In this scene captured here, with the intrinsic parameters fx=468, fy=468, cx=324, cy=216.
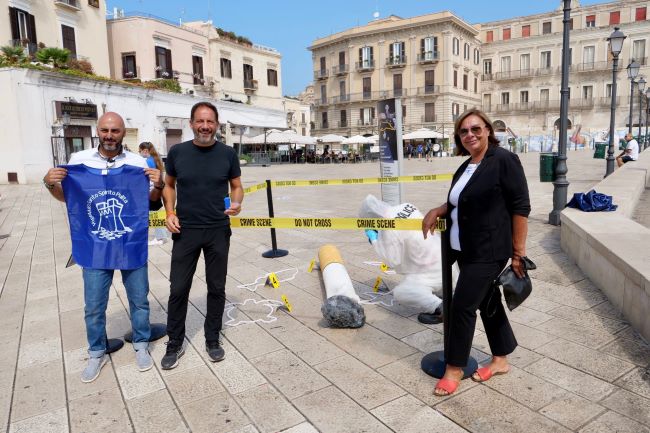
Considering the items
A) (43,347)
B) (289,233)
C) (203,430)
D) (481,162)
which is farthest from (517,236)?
(289,233)

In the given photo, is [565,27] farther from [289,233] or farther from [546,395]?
[546,395]

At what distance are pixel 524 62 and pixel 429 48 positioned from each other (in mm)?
14827

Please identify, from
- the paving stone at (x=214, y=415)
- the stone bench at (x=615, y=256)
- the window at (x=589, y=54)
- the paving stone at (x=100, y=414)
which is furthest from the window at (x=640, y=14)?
the paving stone at (x=100, y=414)

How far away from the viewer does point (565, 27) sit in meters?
7.54

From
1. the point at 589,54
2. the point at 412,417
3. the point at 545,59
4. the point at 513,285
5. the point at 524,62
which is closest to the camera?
the point at 412,417

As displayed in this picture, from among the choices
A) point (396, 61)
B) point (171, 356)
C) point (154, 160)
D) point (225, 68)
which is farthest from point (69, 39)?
point (396, 61)

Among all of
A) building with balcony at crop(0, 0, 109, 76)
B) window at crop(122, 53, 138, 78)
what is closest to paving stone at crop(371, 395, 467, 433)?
building with balcony at crop(0, 0, 109, 76)

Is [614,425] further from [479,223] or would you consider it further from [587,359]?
[479,223]

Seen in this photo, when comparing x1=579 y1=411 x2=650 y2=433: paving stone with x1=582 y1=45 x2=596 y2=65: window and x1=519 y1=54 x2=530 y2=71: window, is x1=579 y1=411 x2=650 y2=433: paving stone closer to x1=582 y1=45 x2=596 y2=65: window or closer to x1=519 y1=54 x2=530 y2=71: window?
x1=582 y1=45 x2=596 y2=65: window

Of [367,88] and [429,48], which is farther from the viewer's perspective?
[367,88]

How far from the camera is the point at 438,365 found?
3180mm

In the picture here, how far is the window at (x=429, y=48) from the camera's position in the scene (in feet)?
169

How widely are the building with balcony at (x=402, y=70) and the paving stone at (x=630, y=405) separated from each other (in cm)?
5161

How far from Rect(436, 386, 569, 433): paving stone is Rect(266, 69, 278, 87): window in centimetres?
3956
